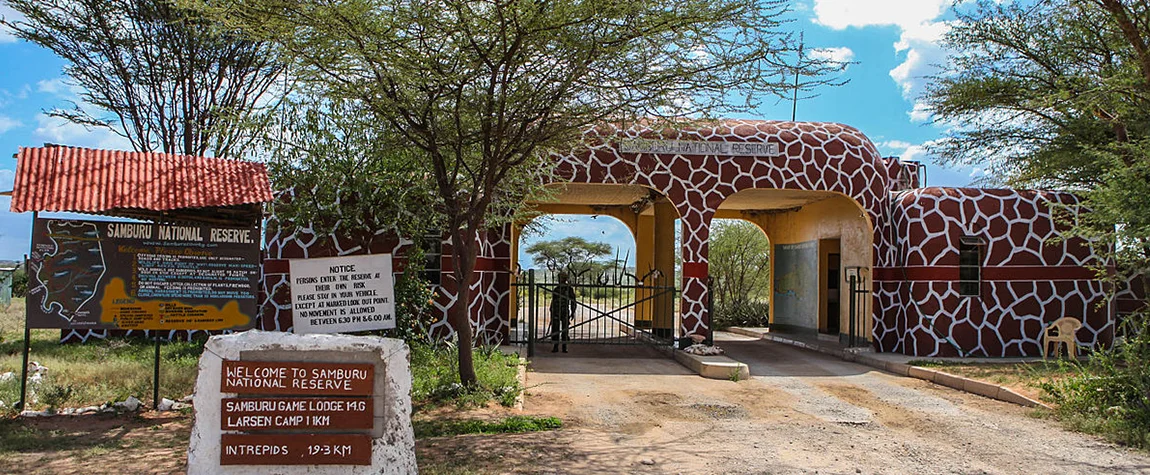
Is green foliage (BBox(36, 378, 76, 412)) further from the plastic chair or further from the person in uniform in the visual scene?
the plastic chair

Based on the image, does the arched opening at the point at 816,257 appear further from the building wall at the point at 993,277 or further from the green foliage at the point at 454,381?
the green foliage at the point at 454,381

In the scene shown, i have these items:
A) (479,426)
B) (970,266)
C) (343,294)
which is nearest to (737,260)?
(970,266)

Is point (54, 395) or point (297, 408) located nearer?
point (297, 408)

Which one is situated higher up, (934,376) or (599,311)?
(599,311)

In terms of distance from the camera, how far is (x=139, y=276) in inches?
356

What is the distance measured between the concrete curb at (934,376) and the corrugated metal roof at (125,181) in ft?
33.5

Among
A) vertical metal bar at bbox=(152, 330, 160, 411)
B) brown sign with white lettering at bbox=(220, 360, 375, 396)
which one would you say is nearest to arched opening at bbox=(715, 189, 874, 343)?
vertical metal bar at bbox=(152, 330, 160, 411)

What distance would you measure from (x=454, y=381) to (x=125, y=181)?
4.45 metres

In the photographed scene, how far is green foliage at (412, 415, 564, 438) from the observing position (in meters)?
8.09

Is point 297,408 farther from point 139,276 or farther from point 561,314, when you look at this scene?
point 561,314

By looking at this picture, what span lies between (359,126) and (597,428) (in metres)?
5.37

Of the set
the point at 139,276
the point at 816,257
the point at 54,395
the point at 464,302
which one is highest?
the point at 816,257

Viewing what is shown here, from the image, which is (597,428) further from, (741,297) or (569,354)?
(741,297)

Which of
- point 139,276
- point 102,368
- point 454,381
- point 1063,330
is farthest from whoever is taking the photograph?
point 1063,330
